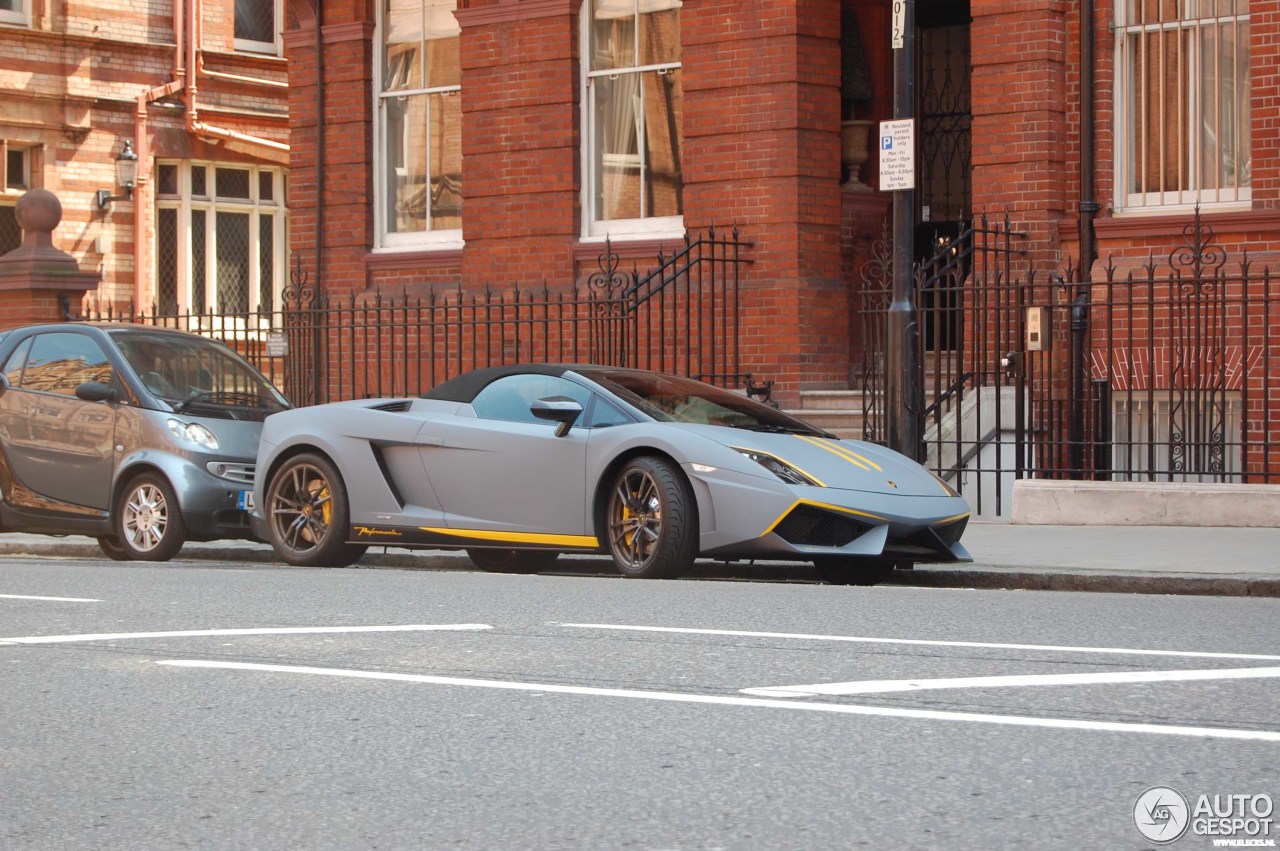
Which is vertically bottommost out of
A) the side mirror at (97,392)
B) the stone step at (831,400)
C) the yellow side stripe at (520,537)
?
the yellow side stripe at (520,537)

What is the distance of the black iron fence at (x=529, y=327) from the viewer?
17.4m

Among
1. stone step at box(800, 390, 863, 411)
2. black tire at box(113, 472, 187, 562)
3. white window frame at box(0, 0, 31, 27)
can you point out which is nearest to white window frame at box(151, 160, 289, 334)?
white window frame at box(0, 0, 31, 27)

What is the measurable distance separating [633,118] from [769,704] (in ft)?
43.6

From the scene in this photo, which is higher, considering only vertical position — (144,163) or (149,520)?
(144,163)

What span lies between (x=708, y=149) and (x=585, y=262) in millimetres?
1830

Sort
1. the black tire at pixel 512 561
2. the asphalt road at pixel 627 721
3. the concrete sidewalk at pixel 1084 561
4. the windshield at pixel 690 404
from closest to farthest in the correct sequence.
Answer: the asphalt road at pixel 627 721
the concrete sidewalk at pixel 1084 561
the windshield at pixel 690 404
the black tire at pixel 512 561

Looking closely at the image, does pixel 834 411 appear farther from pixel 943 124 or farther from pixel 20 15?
pixel 20 15

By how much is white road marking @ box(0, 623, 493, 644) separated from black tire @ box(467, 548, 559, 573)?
3840 mm

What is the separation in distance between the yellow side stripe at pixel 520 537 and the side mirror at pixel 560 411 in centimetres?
60

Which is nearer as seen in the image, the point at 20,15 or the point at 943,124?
the point at 943,124

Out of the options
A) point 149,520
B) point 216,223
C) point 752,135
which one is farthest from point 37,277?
point 216,223

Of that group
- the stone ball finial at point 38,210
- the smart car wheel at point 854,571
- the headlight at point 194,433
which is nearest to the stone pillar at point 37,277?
the stone ball finial at point 38,210

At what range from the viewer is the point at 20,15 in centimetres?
2833

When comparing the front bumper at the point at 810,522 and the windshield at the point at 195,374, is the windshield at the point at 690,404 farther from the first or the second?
the windshield at the point at 195,374
